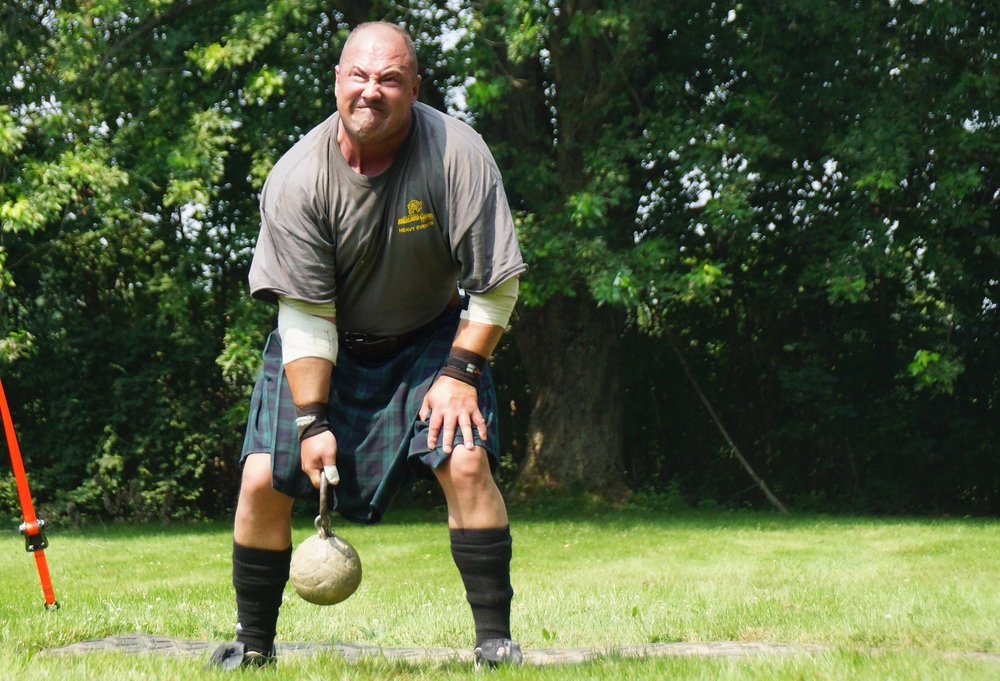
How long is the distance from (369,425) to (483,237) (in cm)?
70

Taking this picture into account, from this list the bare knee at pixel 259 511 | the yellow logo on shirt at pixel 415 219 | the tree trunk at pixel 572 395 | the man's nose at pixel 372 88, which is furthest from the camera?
the tree trunk at pixel 572 395

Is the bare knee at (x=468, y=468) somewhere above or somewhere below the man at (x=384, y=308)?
below

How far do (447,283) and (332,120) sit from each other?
611 mm

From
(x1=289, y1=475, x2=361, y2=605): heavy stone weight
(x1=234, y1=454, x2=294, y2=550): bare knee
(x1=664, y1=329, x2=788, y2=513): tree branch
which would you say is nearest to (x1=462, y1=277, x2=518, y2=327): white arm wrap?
(x1=289, y1=475, x2=361, y2=605): heavy stone weight

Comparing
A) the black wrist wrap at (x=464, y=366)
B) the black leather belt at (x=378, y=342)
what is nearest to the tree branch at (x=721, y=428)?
the black leather belt at (x=378, y=342)

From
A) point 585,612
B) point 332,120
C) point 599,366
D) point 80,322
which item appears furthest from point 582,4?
point 332,120

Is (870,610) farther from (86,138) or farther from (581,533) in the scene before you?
(86,138)

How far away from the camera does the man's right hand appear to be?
381 centimetres

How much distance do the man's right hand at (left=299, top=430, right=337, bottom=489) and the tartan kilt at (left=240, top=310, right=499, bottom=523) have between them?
0.31 ft

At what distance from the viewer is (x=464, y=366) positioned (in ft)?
12.6

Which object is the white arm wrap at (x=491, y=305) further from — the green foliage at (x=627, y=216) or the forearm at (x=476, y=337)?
the green foliage at (x=627, y=216)

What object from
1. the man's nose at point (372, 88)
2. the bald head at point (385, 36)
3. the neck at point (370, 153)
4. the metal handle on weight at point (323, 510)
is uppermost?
the bald head at point (385, 36)

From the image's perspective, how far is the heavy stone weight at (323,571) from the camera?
372 centimetres

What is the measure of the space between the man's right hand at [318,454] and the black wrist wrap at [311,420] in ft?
0.06
